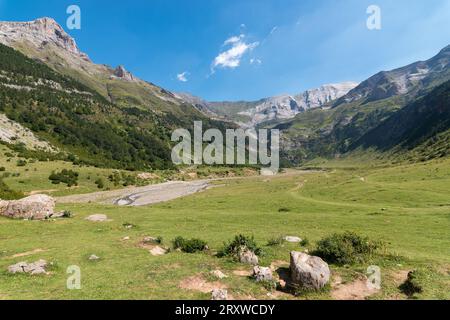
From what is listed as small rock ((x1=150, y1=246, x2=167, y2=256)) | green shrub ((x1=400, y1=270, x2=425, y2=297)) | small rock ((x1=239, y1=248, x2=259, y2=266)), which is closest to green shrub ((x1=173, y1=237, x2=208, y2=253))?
small rock ((x1=150, y1=246, x2=167, y2=256))

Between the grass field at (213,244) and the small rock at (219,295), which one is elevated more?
the small rock at (219,295)

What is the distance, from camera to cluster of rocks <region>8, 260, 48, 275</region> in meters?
19.7

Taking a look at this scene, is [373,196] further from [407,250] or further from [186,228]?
[186,228]

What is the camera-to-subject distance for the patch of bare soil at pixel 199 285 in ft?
59.1

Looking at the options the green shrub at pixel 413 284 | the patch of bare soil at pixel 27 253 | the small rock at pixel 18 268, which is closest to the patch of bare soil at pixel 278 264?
the green shrub at pixel 413 284

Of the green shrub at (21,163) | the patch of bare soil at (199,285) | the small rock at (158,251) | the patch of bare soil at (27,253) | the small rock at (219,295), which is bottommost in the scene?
the small rock at (158,251)

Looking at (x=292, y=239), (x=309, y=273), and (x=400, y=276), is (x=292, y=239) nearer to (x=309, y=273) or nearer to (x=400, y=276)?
(x=400, y=276)

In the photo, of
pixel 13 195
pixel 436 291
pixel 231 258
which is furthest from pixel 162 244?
pixel 13 195

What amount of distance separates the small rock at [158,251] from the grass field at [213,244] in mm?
644

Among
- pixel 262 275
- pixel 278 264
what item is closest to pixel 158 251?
pixel 278 264

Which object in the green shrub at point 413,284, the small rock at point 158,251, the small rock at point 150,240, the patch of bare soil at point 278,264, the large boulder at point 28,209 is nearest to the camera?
the green shrub at point 413,284

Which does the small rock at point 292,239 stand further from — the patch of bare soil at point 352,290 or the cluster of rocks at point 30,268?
the cluster of rocks at point 30,268

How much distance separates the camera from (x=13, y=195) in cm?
5497
